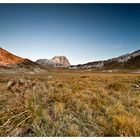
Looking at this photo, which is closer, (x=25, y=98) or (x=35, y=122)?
(x=35, y=122)

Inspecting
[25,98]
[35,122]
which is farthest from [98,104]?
[35,122]

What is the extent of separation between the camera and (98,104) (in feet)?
12.0

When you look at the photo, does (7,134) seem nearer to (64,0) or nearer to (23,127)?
(23,127)

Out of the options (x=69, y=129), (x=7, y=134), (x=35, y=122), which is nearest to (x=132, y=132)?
(x=69, y=129)

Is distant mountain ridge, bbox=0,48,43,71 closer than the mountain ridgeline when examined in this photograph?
Yes

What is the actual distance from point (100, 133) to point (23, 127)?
0.82m

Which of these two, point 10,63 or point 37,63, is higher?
point 10,63

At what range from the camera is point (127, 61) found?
115062 mm

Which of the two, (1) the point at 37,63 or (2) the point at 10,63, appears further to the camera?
(1) the point at 37,63

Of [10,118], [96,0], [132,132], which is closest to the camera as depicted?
[132,132]

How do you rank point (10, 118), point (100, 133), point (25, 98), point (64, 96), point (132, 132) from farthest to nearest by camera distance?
point (64, 96)
point (25, 98)
point (10, 118)
point (100, 133)
point (132, 132)

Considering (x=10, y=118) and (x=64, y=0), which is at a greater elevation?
(x=64, y=0)

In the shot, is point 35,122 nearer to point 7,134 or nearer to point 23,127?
point 23,127

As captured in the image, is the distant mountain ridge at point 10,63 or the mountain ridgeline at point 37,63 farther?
the mountain ridgeline at point 37,63
